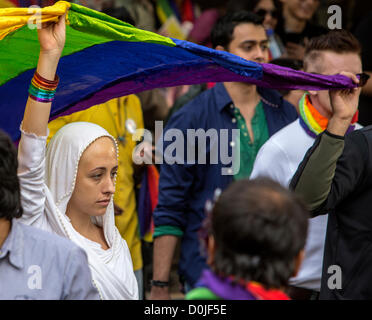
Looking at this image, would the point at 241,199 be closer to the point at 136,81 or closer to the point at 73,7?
the point at 73,7

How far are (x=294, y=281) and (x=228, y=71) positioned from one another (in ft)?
3.75

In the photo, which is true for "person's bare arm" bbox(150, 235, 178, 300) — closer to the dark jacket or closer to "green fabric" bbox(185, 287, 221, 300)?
the dark jacket

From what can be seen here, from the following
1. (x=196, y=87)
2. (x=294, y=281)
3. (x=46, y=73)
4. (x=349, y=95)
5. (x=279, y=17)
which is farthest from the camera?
(x=279, y=17)

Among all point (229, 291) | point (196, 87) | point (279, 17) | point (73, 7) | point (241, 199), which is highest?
point (279, 17)

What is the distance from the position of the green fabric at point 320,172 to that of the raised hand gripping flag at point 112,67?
37 centimetres

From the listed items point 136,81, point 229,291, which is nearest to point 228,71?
point 136,81

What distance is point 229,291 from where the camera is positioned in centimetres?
207

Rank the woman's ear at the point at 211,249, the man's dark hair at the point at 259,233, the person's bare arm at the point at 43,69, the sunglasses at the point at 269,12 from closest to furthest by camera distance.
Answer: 1. the man's dark hair at the point at 259,233
2. the woman's ear at the point at 211,249
3. the person's bare arm at the point at 43,69
4. the sunglasses at the point at 269,12

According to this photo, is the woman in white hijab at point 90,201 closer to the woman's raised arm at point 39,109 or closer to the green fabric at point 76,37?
the woman's raised arm at point 39,109

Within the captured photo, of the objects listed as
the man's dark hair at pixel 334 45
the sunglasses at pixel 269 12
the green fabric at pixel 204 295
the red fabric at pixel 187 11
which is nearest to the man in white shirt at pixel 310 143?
the man's dark hair at pixel 334 45

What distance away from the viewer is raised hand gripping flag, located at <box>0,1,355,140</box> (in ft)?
9.94

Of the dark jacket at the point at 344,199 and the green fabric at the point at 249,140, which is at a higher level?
the green fabric at the point at 249,140

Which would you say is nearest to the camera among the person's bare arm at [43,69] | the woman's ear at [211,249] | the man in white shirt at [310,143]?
the woman's ear at [211,249]

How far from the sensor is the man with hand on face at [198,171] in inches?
171
